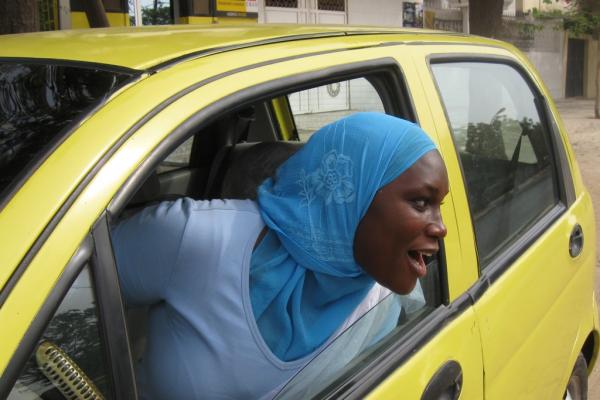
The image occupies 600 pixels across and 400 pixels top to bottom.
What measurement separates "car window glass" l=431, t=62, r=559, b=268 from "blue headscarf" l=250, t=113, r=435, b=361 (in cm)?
53

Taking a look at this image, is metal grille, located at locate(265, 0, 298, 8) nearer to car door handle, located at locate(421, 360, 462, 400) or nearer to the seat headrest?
the seat headrest

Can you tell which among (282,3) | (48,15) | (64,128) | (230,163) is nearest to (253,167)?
(230,163)

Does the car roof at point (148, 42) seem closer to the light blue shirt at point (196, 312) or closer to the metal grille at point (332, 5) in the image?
the light blue shirt at point (196, 312)

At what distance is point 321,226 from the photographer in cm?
136

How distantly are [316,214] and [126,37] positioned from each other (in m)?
0.62

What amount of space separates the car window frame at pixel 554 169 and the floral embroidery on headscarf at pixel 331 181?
1.75 feet

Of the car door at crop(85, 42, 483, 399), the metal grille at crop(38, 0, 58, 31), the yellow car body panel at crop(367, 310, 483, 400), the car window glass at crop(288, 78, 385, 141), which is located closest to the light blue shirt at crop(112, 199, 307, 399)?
the car door at crop(85, 42, 483, 399)

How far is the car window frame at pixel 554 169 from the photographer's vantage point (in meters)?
1.79

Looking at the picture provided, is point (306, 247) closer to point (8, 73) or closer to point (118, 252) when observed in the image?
point (118, 252)

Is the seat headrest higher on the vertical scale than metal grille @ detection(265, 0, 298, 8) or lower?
lower

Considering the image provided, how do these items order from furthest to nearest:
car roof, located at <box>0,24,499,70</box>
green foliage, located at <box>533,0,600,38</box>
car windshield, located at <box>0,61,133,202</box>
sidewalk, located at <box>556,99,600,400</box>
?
1. green foliage, located at <box>533,0,600,38</box>
2. sidewalk, located at <box>556,99,600,400</box>
3. car roof, located at <box>0,24,499,70</box>
4. car windshield, located at <box>0,61,133,202</box>

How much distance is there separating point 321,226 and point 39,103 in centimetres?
59

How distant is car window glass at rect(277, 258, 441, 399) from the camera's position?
1350 millimetres

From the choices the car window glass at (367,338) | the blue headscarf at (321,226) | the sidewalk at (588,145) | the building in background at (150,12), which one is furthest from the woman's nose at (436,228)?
the building in background at (150,12)
